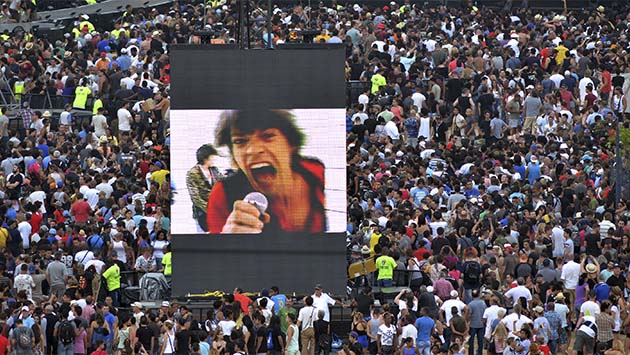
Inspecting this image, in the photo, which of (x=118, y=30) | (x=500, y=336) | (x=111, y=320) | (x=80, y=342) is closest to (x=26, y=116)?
(x=118, y=30)

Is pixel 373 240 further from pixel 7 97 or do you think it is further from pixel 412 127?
pixel 7 97

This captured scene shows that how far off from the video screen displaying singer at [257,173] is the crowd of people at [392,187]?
137cm

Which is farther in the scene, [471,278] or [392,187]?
[392,187]

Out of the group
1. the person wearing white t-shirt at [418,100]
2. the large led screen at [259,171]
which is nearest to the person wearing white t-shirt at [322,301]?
the large led screen at [259,171]

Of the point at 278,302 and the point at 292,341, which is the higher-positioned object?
the point at 278,302

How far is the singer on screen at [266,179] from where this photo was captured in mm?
31344

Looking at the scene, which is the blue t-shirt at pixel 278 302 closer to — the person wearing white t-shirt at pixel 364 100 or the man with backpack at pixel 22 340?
the man with backpack at pixel 22 340

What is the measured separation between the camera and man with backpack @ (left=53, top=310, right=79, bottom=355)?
28.7 m

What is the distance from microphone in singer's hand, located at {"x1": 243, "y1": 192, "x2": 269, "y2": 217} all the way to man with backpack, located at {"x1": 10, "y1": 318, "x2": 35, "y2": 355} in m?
4.68

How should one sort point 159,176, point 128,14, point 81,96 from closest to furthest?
point 159,176
point 81,96
point 128,14

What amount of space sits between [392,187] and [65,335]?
28.8 ft

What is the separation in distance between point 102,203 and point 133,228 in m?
1.73

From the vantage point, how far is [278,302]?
1164 inches

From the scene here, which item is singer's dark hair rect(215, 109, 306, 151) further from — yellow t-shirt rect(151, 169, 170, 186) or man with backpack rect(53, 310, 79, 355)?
yellow t-shirt rect(151, 169, 170, 186)
